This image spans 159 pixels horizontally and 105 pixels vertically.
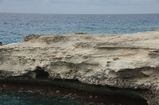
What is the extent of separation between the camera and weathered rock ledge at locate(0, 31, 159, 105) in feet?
39.1

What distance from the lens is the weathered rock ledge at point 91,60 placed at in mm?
11903

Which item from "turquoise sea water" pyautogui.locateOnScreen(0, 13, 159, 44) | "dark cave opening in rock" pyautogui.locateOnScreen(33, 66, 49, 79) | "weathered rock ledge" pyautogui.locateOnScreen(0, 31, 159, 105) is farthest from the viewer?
"turquoise sea water" pyautogui.locateOnScreen(0, 13, 159, 44)

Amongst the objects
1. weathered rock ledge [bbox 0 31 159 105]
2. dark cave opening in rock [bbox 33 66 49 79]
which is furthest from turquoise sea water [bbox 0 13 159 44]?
dark cave opening in rock [bbox 33 66 49 79]

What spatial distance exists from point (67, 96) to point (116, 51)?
14.3ft

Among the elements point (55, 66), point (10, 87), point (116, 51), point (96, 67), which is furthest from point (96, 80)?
point (10, 87)

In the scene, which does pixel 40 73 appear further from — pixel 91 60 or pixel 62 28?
pixel 62 28

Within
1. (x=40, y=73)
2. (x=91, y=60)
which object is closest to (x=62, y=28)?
(x=40, y=73)

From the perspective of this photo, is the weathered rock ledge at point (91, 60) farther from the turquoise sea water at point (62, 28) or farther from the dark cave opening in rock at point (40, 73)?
the turquoise sea water at point (62, 28)

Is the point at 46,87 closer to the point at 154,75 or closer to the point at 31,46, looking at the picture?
the point at 31,46

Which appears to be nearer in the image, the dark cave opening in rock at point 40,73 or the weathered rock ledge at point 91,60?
the weathered rock ledge at point 91,60

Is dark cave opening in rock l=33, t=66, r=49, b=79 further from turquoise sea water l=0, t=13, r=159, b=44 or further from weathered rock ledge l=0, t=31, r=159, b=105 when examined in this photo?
turquoise sea water l=0, t=13, r=159, b=44

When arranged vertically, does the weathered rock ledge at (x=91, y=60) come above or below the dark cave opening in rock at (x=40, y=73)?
above

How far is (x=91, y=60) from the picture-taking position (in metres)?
13.3

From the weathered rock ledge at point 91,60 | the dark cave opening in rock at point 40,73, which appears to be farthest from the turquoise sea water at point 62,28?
the dark cave opening in rock at point 40,73
